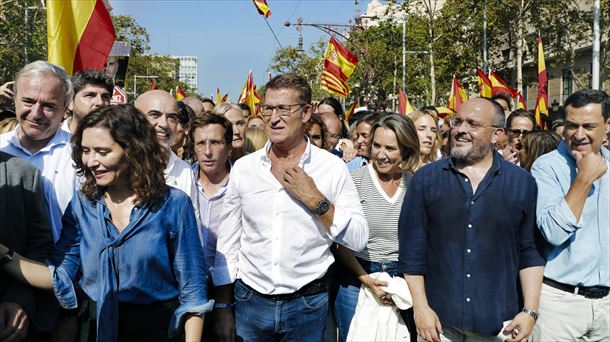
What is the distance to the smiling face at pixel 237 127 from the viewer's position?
20.0 ft

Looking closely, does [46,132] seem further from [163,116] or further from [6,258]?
[6,258]

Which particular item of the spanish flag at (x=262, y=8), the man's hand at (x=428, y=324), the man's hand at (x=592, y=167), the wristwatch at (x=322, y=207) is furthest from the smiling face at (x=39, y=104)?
the spanish flag at (x=262, y=8)

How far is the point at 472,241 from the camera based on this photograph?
3873 mm

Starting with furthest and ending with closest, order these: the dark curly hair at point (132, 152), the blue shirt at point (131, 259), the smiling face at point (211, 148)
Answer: the smiling face at point (211, 148), the dark curly hair at point (132, 152), the blue shirt at point (131, 259)

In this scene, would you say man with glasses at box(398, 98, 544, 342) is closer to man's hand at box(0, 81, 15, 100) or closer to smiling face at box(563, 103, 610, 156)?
smiling face at box(563, 103, 610, 156)

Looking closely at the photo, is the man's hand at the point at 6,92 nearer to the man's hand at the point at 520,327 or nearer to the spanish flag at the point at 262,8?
the man's hand at the point at 520,327

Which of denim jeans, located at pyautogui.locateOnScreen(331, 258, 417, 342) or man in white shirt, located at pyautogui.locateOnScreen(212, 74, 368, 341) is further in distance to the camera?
denim jeans, located at pyautogui.locateOnScreen(331, 258, 417, 342)

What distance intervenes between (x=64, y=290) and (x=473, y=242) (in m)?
2.22

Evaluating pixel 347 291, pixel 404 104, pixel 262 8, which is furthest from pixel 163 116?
pixel 262 8

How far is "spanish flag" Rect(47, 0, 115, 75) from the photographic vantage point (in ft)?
15.9

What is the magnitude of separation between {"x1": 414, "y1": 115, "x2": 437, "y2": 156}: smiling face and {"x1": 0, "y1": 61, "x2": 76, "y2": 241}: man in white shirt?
11.1 feet

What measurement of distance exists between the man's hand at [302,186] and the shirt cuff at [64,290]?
1.28 metres

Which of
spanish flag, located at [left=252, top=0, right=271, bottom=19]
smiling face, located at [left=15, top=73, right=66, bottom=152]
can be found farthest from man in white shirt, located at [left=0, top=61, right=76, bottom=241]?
spanish flag, located at [left=252, top=0, right=271, bottom=19]

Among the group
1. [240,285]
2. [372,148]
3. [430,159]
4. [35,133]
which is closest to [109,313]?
[240,285]
